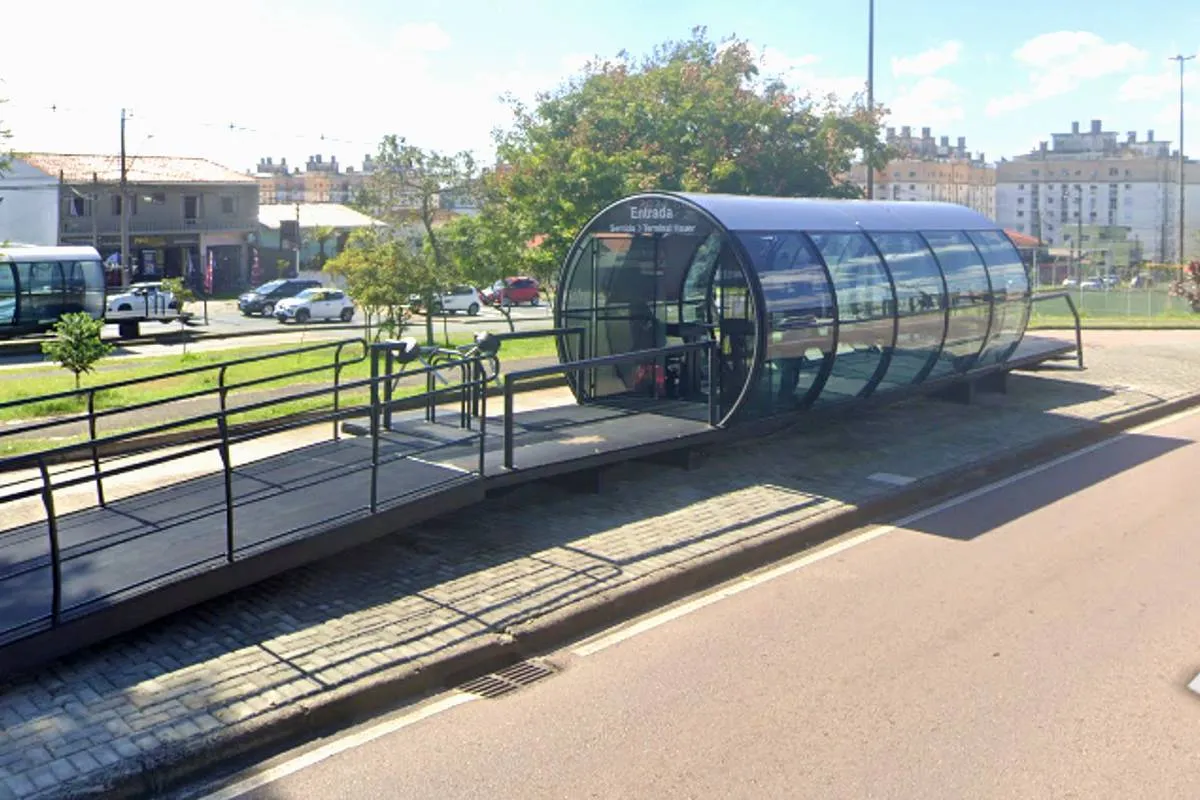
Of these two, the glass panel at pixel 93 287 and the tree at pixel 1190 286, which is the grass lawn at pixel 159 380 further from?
the tree at pixel 1190 286

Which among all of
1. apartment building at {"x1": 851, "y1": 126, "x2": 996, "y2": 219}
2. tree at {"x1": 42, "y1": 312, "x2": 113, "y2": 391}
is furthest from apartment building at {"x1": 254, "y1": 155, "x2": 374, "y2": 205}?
tree at {"x1": 42, "y1": 312, "x2": 113, "y2": 391}

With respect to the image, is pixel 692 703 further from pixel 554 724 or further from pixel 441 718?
pixel 441 718

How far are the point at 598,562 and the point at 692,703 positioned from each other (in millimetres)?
→ 2216

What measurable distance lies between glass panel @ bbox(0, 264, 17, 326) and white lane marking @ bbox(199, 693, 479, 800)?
31.4 meters

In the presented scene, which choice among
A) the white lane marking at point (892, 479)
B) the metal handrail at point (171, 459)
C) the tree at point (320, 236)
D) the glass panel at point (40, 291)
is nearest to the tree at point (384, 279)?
the white lane marking at point (892, 479)

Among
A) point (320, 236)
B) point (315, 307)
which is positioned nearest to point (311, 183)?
point (320, 236)

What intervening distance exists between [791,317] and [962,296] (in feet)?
12.3


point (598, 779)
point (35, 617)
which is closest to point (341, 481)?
point (35, 617)

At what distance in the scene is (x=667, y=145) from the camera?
24.1m

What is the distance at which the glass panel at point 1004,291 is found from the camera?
15383 mm

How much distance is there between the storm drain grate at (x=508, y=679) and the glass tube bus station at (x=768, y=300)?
4.87 m

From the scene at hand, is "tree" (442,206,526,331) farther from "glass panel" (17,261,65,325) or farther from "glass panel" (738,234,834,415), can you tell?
"glass panel" (17,261,65,325)

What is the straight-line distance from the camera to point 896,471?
Result: 11.6 meters

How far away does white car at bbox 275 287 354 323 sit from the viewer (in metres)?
45.9
